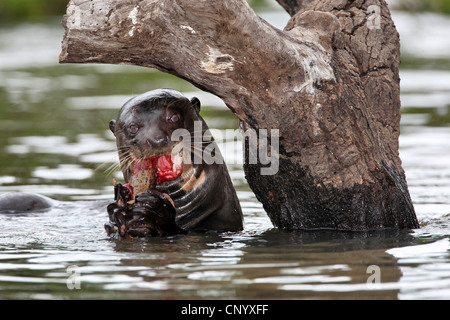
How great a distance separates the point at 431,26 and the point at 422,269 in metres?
16.3

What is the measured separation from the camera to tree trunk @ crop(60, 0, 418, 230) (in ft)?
15.5

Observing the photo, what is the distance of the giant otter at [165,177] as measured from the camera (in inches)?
205

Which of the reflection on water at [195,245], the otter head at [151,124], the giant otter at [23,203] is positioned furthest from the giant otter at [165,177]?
the giant otter at [23,203]

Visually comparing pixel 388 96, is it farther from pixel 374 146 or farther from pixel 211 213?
pixel 211 213

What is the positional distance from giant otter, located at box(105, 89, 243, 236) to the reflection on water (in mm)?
130

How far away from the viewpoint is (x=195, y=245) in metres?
5.09

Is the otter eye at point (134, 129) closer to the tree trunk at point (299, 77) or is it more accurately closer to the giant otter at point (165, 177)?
the giant otter at point (165, 177)
